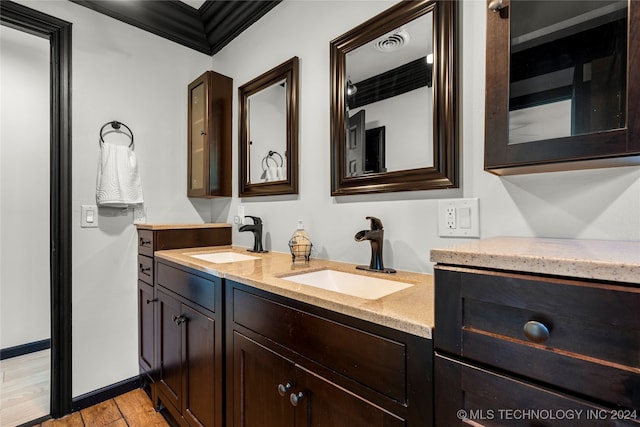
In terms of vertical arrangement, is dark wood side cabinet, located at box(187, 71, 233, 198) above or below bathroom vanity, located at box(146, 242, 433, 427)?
above

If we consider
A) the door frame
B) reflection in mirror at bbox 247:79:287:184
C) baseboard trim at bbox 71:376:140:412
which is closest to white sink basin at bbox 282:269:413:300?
reflection in mirror at bbox 247:79:287:184

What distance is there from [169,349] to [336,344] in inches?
49.1

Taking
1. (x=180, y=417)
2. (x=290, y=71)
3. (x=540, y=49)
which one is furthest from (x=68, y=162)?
(x=540, y=49)

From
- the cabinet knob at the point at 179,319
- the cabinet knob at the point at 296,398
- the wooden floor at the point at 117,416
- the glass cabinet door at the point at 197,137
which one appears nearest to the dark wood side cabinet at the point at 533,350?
the cabinet knob at the point at 296,398

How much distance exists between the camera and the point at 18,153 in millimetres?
2416

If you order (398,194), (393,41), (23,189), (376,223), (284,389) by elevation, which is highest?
(393,41)

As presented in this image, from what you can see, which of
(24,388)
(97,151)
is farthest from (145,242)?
(24,388)

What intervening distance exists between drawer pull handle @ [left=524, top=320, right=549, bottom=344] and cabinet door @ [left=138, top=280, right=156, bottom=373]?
1865mm

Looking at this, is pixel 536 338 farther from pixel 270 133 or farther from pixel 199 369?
pixel 270 133

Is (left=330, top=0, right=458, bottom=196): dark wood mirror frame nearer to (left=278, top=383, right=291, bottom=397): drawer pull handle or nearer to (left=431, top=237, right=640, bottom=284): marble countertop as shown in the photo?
(left=431, top=237, right=640, bottom=284): marble countertop

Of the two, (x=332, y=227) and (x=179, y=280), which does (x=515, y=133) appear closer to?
(x=332, y=227)

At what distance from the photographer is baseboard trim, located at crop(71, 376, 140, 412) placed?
5.85 ft

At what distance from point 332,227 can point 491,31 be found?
0.98 m

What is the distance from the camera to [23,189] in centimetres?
245
